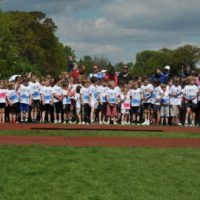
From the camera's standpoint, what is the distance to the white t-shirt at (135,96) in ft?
74.1

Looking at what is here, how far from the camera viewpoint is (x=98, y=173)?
11000 millimetres

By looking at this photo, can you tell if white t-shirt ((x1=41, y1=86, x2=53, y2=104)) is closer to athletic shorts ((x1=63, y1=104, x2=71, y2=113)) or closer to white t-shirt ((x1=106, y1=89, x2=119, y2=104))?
athletic shorts ((x1=63, y1=104, x2=71, y2=113))

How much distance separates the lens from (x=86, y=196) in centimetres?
902

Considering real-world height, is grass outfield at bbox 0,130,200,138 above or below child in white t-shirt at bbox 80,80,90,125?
below

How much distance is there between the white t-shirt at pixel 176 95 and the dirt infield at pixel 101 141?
17.2 ft

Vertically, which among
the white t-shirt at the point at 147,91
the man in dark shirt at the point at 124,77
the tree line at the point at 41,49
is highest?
the tree line at the point at 41,49

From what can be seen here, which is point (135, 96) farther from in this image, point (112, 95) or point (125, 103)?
point (112, 95)

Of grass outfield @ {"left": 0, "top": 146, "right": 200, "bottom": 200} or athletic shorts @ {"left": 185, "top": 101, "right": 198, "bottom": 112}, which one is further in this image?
athletic shorts @ {"left": 185, "top": 101, "right": 198, "bottom": 112}

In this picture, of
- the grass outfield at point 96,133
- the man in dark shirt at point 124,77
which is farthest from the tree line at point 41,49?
the grass outfield at point 96,133

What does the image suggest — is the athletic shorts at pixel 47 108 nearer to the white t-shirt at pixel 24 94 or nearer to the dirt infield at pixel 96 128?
the white t-shirt at pixel 24 94

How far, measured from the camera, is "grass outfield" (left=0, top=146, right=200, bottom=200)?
9219 mm

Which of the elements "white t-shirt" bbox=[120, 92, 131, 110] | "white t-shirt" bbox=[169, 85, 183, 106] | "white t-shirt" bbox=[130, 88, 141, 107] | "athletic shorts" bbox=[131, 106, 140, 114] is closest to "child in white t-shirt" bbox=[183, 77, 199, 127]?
"white t-shirt" bbox=[169, 85, 183, 106]

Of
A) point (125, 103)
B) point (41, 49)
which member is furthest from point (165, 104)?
point (41, 49)

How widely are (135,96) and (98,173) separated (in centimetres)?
1181
